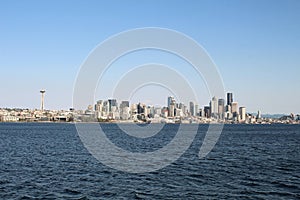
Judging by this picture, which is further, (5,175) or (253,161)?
(253,161)

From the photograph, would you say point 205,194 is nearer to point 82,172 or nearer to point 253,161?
point 82,172

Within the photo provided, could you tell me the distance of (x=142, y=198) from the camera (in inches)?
1379

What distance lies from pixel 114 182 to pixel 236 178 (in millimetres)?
14610

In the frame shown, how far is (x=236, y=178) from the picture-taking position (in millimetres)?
45344

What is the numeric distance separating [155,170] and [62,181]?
14.0 metres

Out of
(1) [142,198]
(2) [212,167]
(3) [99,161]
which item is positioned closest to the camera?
(1) [142,198]

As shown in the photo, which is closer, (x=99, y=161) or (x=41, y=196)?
(x=41, y=196)

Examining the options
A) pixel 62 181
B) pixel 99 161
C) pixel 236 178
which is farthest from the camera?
pixel 99 161

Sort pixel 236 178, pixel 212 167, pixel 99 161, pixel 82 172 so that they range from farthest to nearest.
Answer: pixel 99 161 → pixel 212 167 → pixel 82 172 → pixel 236 178

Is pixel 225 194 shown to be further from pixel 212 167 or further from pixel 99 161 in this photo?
pixel 99 161

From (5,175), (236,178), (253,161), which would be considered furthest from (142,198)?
(253,161)

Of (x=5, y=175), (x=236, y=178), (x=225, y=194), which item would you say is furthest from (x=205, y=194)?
(x=5, y=175)

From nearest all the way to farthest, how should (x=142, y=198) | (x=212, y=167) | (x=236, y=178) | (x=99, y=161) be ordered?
(x=142, y=198) < (x=236, y=178) < (x=212, y=167) < (x=99, y=161)

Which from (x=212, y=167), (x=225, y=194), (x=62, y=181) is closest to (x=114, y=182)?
(x=62, y=181)
